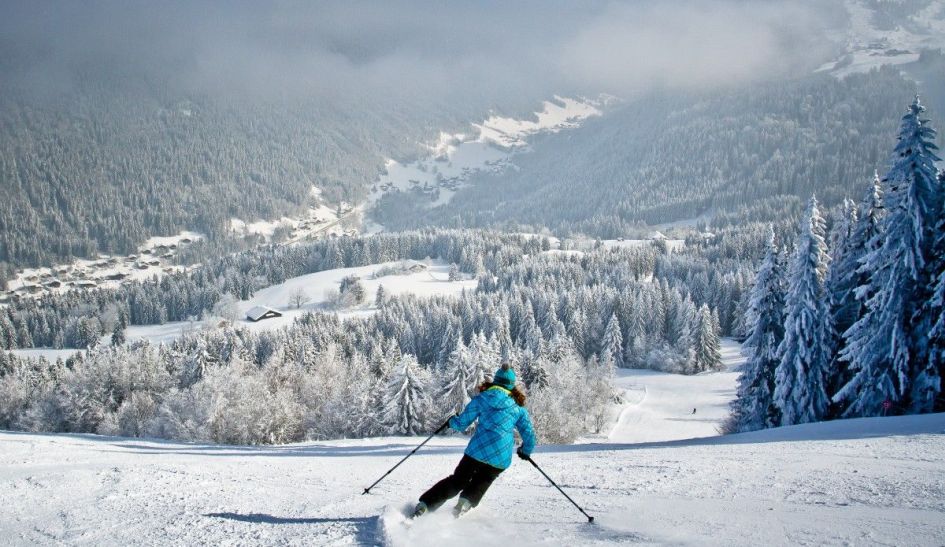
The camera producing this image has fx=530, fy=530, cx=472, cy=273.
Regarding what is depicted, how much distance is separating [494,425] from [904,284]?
22786mm

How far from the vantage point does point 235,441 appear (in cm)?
4241

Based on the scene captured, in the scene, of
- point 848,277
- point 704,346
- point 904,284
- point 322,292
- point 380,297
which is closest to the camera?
point 904,284


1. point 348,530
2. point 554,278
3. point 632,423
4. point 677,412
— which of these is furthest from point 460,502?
point 554,278

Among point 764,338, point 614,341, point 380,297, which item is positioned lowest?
point 614,341

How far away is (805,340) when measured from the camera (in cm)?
2661

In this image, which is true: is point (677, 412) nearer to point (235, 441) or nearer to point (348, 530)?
point (235, 441)

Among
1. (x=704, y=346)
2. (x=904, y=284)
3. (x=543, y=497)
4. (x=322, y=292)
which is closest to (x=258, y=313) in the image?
(x=322, y=292)

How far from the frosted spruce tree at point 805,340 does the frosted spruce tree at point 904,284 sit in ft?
11.7

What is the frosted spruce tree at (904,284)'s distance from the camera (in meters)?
21.4

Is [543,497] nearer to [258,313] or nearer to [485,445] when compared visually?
[485,445]

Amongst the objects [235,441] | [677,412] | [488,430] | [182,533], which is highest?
[488,430]

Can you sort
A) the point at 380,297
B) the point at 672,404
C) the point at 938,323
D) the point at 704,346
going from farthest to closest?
the point at 380,297
the point at 704,346
the point at 672,404
the point at 938,323

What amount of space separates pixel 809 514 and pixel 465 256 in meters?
150

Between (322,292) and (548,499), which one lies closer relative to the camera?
(548,499)
